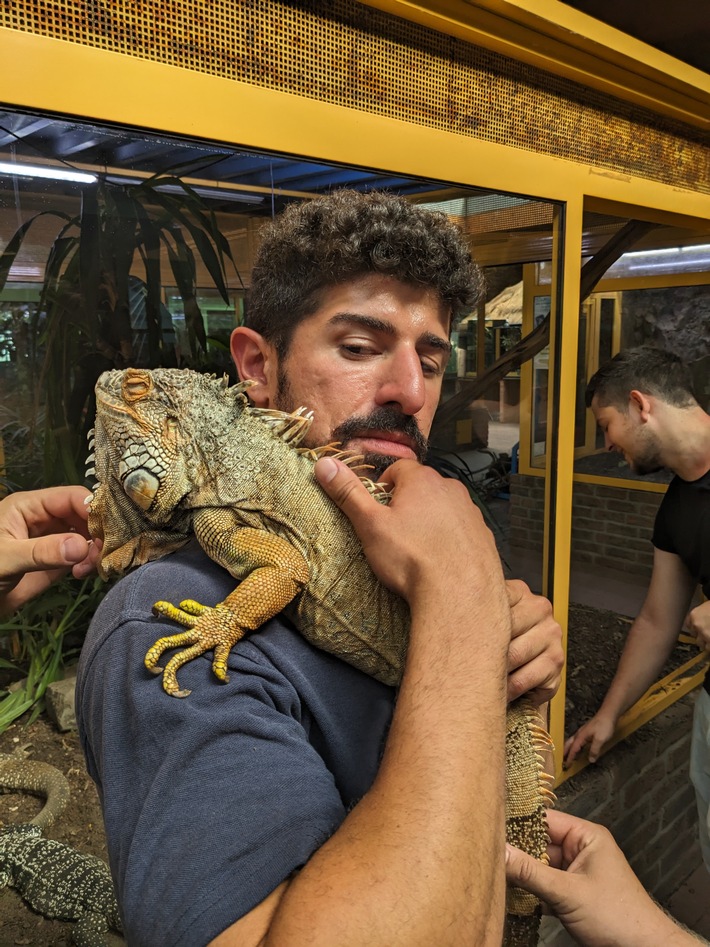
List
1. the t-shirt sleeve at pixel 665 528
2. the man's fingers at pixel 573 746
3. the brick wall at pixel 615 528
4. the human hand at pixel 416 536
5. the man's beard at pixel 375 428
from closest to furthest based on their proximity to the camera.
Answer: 1. the human hand at pixel 416 536
2. the man's beard at pixel 375 428
3. the man's fingers at pixel 573 746
4. the t-shirt sleeve at pixel 665 528
5. the brick wall at pixel 615 528

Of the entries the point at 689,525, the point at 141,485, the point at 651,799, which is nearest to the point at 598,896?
the point at 141,485

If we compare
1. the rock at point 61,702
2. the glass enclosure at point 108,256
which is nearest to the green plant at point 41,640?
the rock at point 61,702

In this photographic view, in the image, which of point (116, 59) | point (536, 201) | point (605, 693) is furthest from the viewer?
point (605, 693)

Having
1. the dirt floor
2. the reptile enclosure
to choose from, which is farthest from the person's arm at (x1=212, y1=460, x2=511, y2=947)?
the dirt floor

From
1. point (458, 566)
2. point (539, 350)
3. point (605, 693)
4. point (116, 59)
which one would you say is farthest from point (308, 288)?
Result: point (605, 693)

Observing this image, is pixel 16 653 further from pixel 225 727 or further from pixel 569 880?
pixel 569 880

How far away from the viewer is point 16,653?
1.47m

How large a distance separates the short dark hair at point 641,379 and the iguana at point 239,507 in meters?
2.17

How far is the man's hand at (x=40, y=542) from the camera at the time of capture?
4.19ft

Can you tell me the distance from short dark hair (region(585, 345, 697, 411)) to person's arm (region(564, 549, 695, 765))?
33.3 inches

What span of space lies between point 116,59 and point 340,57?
0.58m

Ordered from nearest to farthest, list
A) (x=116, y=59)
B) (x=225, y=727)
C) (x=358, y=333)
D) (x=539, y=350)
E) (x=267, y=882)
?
(x=267, y=882) < (x=225, y=727) < (x=116, y=59) < (x=358, y=333) < (x=539, y=350)

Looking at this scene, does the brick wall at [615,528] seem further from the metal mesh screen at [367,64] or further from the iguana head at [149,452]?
the iguana head at [149,452]

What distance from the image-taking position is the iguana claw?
90cm
